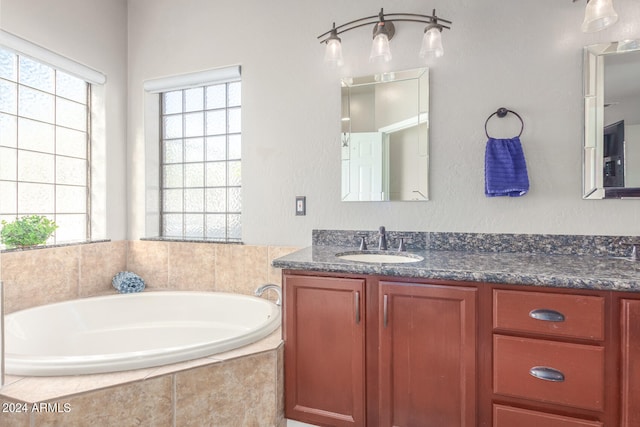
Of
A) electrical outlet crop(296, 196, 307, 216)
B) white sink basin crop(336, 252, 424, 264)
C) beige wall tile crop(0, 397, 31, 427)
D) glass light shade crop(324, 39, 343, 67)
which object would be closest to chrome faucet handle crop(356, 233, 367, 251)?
white sink basin crop(336, 252, 424, 264)

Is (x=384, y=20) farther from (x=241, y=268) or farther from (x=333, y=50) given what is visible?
(x=241, y=268)

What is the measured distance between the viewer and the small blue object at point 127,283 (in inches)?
93.4

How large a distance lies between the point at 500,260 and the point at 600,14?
1.11 metres

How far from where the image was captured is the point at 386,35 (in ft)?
6.07

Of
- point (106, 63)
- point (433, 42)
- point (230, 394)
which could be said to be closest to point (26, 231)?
point (106, 63)

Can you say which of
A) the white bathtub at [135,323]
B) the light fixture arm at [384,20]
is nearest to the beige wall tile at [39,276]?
the white bathtub at [135,323]

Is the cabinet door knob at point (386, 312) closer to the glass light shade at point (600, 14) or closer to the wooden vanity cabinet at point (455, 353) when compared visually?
the wooden vanity cabinet at point (455, 353)

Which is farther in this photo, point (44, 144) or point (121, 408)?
point (44, 144)

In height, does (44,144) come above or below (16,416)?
above

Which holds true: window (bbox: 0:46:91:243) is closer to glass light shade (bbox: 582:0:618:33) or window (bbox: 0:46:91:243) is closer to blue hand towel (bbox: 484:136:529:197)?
blue hand towel (bbox: 484:136:529:197)

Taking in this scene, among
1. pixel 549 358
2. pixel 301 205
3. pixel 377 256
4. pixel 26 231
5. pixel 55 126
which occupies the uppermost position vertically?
pixel 55 126

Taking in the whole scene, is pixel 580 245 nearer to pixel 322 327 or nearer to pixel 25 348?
pixel 322 327

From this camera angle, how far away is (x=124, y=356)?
51.9 inches

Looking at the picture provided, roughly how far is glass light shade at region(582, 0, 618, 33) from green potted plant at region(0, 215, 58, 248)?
3018 mm
